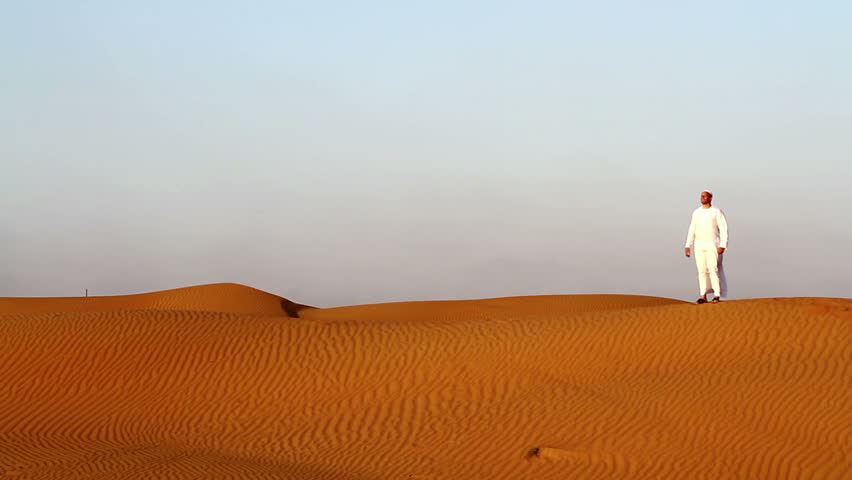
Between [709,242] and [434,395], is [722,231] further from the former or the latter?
[434,395]

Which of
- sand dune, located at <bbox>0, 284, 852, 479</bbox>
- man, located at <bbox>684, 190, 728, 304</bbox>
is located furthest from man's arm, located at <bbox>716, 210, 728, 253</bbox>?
sand dune, located at <bbox>0, 284, 852, 479</bbox>

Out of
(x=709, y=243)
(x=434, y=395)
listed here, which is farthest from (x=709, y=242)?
(x=434, y=395)

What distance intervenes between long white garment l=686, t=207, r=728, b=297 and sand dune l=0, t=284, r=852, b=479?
23.0 inches

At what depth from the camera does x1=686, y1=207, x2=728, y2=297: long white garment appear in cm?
1677

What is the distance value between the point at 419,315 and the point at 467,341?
21.3 meters

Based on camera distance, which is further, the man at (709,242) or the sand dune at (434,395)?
the man at (709,242)

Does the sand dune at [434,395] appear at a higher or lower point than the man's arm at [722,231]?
lower

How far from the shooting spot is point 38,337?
709 inches

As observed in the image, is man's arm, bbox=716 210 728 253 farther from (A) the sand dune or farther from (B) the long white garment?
(A) the sand dune

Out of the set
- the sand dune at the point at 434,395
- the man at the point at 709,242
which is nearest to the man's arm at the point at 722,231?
the man at the point at 709,242

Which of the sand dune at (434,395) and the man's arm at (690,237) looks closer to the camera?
the sand dune at (434,395)

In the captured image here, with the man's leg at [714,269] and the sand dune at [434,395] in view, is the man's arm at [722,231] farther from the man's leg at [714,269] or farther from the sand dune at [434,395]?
the sand dune at [434,395]

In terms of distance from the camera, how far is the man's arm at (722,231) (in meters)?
16.7

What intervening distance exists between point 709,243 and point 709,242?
0.07 feet
